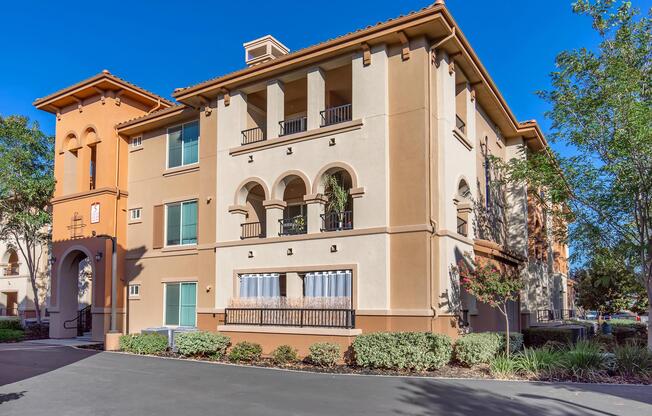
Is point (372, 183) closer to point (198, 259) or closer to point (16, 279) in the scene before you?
point (198, 259)

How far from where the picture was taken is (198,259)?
67.8 feet

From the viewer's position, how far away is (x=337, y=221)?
696 inches

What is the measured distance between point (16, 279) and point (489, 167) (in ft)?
111

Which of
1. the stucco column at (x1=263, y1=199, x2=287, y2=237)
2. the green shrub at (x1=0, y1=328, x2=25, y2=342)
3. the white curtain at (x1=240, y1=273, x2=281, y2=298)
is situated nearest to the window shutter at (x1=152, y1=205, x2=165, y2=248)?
the white curtain at (x1=240, y1=273, x2=281, y2=298)

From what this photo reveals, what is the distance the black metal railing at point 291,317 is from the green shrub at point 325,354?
93 centimetres

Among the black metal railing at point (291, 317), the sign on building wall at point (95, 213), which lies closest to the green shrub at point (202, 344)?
the black metal railing at point (291, 317)

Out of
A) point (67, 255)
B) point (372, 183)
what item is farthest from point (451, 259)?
point (67, 255)

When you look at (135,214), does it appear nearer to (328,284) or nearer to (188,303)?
(188,303)

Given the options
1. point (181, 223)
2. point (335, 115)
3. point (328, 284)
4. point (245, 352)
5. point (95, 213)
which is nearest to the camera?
point (245, 352)

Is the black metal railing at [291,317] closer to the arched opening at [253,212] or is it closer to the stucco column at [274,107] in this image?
the arched opening at [253,212]

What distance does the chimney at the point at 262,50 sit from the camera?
2070cm

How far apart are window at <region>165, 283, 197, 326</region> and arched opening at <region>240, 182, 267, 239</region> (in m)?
3.74

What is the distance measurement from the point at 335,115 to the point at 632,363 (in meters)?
11.0

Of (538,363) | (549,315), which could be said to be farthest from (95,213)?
(549,315)
